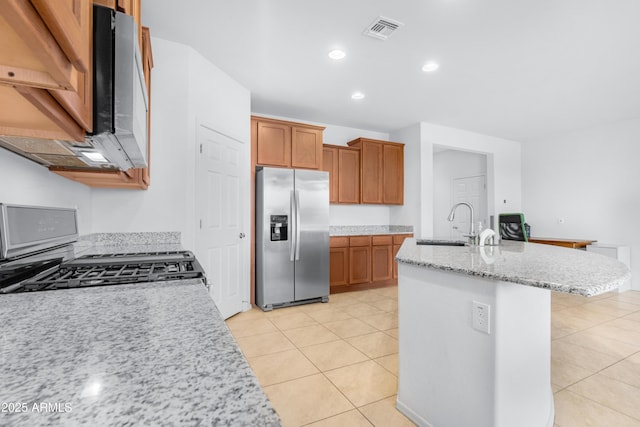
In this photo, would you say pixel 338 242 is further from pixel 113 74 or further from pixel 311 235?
pixel 113 74

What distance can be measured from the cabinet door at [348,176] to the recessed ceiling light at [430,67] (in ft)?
6.28

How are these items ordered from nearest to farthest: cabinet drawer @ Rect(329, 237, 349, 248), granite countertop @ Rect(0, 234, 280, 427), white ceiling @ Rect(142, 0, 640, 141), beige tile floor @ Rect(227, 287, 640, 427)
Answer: granite countertop @ Rect(0, 234, 280, 427), beige tile floor @ Rect(227, 287, 640, 427), white ceiling @ Rect(142, 0, 640, 141), cabinet drawer @ Rect(329, 237, 349, 248)

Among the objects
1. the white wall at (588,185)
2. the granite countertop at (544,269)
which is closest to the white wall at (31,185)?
the granite countertop at (544,269)

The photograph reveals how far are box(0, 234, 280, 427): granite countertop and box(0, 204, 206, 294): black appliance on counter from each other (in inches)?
9.5

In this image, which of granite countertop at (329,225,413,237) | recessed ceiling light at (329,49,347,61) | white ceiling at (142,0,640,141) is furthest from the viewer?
granite countertop at (329,225,413,237)

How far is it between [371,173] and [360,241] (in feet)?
3.96

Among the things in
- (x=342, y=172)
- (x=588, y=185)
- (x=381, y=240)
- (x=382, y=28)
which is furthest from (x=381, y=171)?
(x=588, y=185)

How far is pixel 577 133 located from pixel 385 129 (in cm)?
343

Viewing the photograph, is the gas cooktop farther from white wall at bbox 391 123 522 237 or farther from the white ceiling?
white wall at bbox 391 123 522 237

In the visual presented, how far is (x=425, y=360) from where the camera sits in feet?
5.39

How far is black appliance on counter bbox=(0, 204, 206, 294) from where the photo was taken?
3.37ft

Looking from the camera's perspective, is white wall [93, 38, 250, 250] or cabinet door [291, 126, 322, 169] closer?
white wall [93, 38, 250, 250]

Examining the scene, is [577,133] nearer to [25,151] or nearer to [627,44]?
[627,44]

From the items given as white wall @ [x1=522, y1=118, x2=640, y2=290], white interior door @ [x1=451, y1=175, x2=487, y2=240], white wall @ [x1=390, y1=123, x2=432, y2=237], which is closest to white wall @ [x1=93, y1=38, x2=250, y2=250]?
white wall @ [x1=390, y1=123, x2=432, y2=237]
